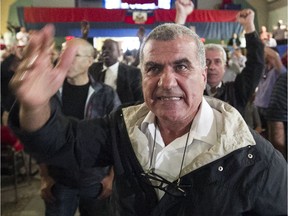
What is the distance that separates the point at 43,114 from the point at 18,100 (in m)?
0.06

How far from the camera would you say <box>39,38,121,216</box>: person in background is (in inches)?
58.2

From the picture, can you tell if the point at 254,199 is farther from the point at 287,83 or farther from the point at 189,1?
the point at 287,83

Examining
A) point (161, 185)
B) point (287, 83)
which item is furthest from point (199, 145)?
point (287, 83)

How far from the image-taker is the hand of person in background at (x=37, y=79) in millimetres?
633

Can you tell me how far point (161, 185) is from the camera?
757 mm

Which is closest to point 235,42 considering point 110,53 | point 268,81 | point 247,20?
point 268,81

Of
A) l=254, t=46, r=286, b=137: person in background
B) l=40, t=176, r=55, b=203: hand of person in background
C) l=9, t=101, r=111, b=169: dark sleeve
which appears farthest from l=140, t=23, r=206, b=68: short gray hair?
l=254, t=46, r=286, b=137: person in background

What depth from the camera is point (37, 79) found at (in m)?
0.64

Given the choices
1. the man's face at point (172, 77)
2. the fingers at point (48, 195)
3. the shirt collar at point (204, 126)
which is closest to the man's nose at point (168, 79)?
the man's face at point (172, 77)

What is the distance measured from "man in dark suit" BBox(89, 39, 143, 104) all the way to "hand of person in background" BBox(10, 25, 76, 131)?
1170 millimetres

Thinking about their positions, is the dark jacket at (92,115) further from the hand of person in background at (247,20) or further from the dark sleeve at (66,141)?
the hand of person in background at (247,20)

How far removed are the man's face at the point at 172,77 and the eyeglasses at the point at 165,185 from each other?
138 mm

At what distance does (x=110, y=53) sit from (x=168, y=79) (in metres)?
1.43

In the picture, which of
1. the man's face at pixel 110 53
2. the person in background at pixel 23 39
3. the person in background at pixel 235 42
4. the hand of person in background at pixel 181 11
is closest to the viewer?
the person in background at pixel 23 39
